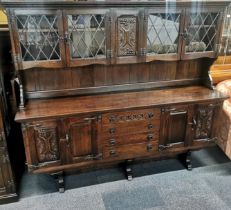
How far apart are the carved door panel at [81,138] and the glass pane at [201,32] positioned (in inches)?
42.9

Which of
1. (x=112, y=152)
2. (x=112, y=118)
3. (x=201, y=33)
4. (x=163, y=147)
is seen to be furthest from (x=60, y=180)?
(x=201, y=33)

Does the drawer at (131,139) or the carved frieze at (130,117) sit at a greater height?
the carved frieze at (130,117)

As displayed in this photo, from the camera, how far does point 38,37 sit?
1.96 metres

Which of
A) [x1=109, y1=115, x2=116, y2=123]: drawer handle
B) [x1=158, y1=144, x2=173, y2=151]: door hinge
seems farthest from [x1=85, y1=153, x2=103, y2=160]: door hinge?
[x1=158, y1=144, x2=173, y2=151]: door hinge

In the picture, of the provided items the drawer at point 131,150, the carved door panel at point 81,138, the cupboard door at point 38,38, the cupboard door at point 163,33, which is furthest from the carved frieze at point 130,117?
the cupboard door at point 38,38

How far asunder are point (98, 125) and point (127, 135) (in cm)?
29

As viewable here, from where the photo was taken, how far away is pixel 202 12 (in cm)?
219

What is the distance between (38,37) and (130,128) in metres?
1.05

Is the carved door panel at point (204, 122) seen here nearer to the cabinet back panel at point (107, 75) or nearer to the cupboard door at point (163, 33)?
the cabinet back panel at point (107, 75)

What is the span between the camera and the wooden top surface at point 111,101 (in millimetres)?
1999

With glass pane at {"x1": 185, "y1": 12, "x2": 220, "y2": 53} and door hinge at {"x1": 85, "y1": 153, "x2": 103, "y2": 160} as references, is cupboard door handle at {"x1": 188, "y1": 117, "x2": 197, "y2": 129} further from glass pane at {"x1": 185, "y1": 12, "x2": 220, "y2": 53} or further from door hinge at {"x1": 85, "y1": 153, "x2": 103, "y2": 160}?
door hinge at {"x1": 85, "y1": 153, "x2": 103, "y2": 160}

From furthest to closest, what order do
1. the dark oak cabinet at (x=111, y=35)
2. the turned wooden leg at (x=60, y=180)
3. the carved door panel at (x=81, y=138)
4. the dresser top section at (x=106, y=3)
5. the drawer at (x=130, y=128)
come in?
the turned wooden leg at (x=60, y=180), the drawer at (x=130, y=128), the carved door panel at (x=81, y=138), the dark oak cabinet at (x=111, y=35), the dresser top section at (x=106, y=3)

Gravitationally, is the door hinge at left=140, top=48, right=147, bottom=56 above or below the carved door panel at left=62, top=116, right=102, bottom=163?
above

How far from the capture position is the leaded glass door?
2.20m
